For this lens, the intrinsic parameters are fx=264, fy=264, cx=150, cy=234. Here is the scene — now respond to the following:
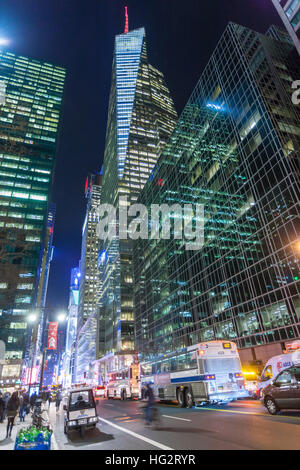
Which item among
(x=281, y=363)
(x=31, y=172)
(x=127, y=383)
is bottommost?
(x=127, y=383)

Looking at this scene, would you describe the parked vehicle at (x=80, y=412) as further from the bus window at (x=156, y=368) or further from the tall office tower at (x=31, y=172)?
the tall office tower at (x=31, y=172)

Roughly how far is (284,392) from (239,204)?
30.2m

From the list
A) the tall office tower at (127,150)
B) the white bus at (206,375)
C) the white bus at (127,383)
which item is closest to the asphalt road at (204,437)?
the white bus at (206,375)

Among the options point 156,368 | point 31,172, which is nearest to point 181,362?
point 156,368

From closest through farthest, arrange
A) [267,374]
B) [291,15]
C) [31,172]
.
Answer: [267,374]
[291,15]
[31,172]

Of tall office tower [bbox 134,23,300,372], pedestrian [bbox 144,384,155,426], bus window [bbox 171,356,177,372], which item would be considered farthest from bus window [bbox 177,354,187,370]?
pedestrian [bbox 144,384,155,426]

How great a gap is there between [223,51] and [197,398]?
52088 millimetres

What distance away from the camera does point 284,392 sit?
34.5 ft

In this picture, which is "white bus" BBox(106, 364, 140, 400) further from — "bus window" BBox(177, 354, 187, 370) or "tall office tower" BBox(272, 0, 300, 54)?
"tall office tower" BBox(272, 0, 300, 54)

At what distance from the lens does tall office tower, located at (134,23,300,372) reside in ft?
101

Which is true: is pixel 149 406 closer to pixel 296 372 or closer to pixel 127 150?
pixel 296 372

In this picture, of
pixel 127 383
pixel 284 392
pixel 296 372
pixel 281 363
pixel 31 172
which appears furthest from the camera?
pixel 31 172

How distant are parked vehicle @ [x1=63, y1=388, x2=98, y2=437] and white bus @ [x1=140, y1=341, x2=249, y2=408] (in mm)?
5254

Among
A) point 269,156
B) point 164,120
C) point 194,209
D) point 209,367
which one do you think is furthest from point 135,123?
point 209,367
